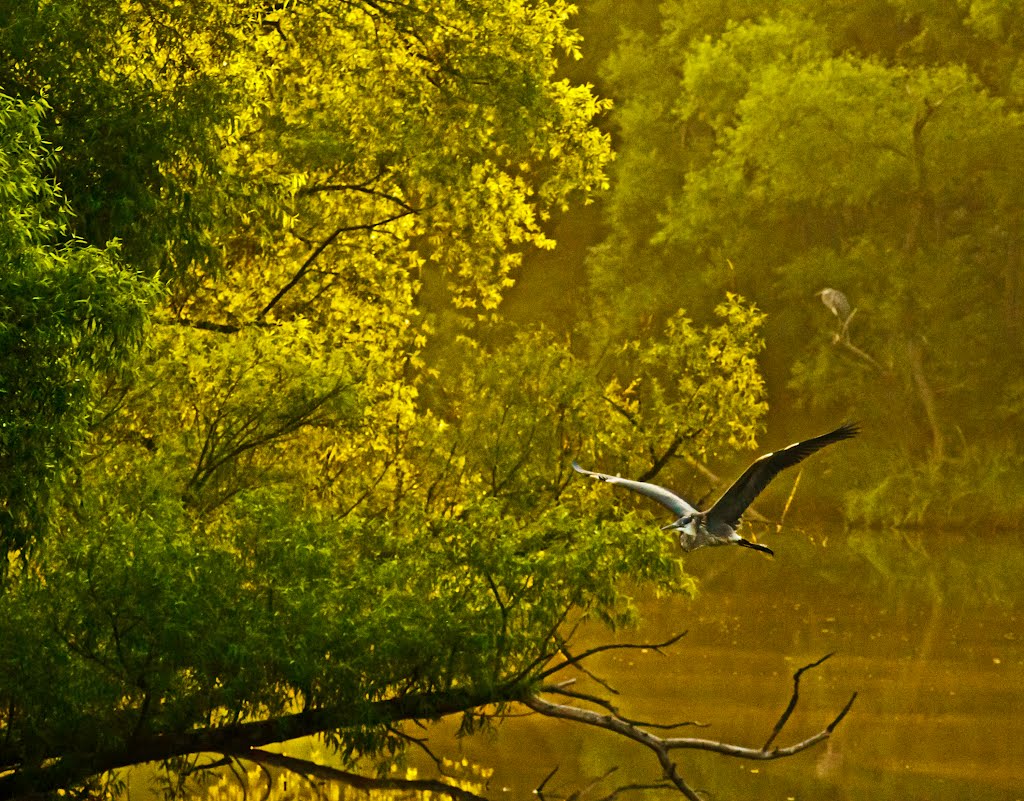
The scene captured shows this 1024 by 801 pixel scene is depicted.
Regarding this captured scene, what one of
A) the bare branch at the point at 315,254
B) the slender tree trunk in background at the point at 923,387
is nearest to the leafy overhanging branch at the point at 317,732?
the bare branch at the point at 315,254

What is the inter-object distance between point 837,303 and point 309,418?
24.8m

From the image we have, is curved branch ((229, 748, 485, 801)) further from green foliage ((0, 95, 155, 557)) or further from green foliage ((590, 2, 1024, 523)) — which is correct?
green foliage ((590, 2, 1024, 523))

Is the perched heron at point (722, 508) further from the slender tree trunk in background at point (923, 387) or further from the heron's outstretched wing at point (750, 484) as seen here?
the slender tree trunk in background at point (923, 387)

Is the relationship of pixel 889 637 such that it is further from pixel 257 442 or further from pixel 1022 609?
pixel 257 442

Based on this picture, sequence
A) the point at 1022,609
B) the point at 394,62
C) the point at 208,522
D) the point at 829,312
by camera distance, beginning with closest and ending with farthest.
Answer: the point at 208,522 → the point at 394,62 → the point at 1022,609 → the point at 829,312

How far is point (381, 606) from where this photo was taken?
10.7 meters

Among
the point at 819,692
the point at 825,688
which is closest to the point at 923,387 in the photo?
the point at 825,688

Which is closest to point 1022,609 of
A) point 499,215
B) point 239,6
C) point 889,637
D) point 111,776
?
point 889,637

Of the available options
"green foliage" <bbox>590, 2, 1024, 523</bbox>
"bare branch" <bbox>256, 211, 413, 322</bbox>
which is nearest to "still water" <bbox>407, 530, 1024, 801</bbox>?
"bare branch" <bbox>256, 211, 413, 322</bbox>

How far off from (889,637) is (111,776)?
1406 centimetres

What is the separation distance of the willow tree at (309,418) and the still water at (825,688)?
105 cm

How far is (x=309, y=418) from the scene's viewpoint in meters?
12.9

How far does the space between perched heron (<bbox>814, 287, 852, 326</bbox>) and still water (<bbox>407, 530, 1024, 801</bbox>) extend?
19.5 ft

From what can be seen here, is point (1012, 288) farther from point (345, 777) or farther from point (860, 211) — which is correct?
point (345, 777)
